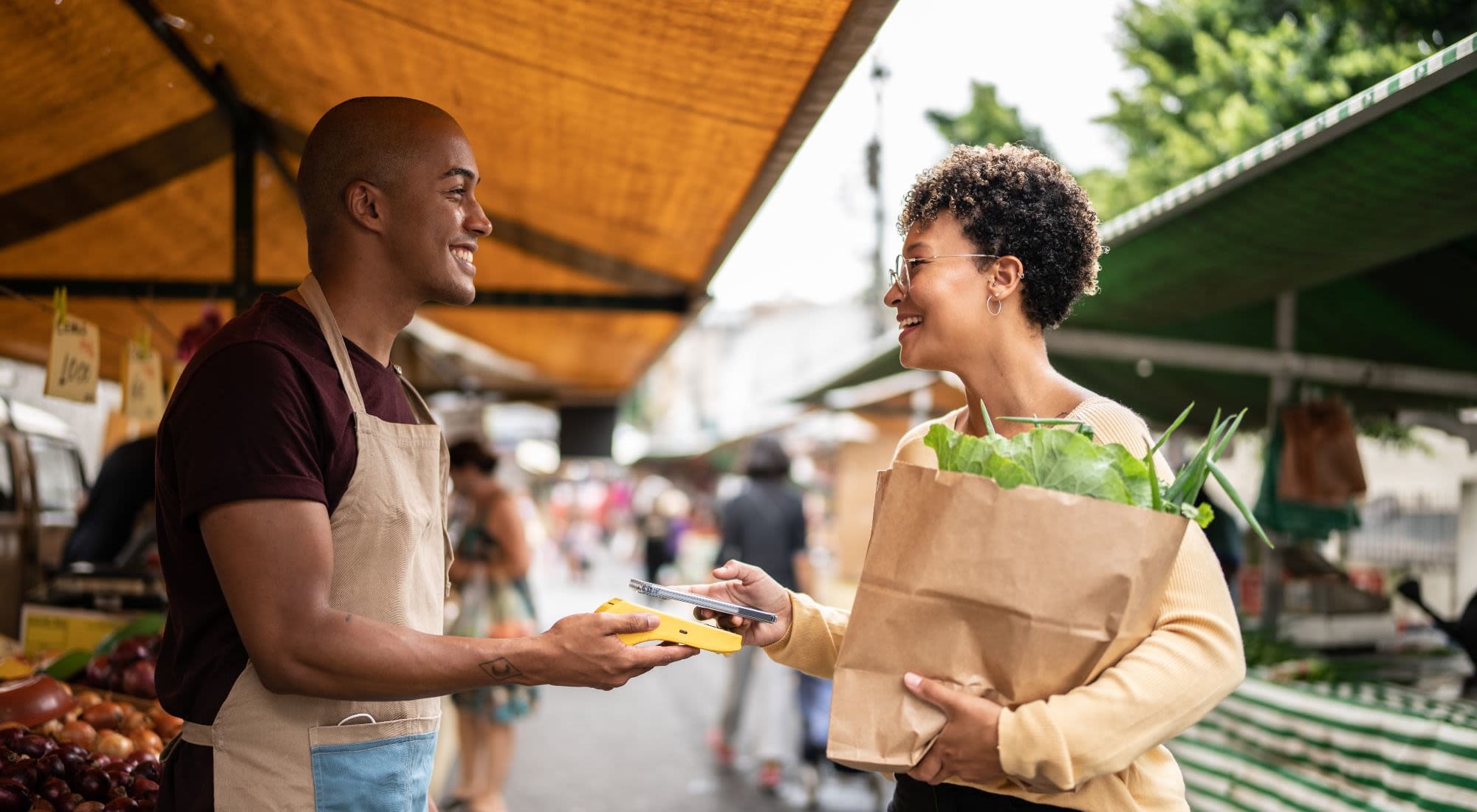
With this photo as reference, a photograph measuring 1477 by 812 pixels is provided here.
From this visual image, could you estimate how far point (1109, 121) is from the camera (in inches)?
577

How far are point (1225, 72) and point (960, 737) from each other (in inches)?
511

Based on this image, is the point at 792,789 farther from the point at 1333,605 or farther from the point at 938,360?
the point at 938,360

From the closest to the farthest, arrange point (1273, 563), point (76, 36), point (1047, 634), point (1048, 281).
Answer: point (1047, 634) → point (1048, 281) → point (76, 36) → point (1273, 563)

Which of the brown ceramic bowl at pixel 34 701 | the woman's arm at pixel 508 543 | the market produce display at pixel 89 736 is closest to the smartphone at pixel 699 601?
the market produce display at pixel 89 736

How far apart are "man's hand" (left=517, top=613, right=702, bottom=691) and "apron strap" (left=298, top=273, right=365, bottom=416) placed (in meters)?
0.52

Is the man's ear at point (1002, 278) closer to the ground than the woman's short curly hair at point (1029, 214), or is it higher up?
closer to the ground

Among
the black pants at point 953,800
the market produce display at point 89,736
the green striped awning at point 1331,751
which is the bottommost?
the green striped awning at point 1331,751

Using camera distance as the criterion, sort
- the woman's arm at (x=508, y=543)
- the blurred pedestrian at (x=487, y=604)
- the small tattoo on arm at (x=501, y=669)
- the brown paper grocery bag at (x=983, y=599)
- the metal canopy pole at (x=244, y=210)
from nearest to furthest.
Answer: the brown paper grocery bag at (x=983, y=599), the small tattoo on arm at (x=501, y=669), the metal canopy pole at (x=244, y=210), the blurred pedestrian at (x=487, y=604), the woman's arm at (x=508, y=543)

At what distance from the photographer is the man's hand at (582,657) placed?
1.86 metres

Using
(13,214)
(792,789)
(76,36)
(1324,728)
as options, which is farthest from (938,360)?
(792,789)

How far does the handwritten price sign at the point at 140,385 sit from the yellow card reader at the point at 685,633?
3471 mm

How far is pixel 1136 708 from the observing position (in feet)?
5.68

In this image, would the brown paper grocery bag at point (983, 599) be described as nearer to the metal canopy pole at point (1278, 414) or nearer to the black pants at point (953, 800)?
the black pants at point (953, 800)

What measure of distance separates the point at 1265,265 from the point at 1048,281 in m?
3.42
